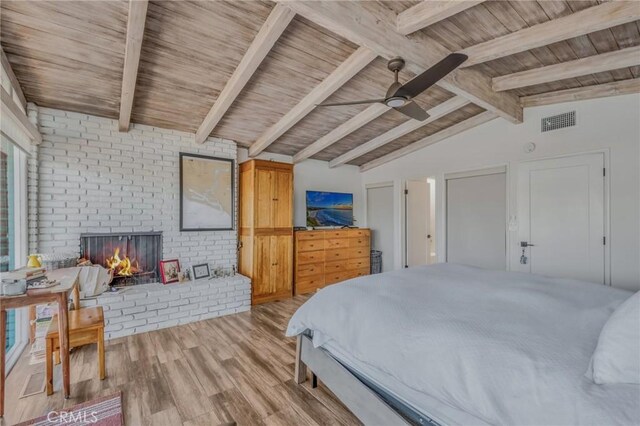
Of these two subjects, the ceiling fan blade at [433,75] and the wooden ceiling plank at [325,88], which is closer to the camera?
the ceiling fan blade at [433,75]

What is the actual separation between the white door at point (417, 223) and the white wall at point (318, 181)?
1094 mm

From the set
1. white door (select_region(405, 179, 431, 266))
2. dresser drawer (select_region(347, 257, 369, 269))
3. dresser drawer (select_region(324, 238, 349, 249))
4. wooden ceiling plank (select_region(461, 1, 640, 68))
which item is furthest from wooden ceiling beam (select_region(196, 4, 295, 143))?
white door (select_region(405, 179, 431, 266))

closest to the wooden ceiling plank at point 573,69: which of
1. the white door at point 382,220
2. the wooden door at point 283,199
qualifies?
the white door at point 382,220

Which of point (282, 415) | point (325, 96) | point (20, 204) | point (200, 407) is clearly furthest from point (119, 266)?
point (325, 96)

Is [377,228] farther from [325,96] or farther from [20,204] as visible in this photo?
[20,204]

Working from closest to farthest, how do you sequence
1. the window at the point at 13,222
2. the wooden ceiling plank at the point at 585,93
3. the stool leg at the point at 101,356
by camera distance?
the stool leg at the point at 101,356 < the window at the point at 13,222 < the wooden ceiling plank at the point at 585,93

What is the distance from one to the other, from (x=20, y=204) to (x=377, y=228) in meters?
5.36

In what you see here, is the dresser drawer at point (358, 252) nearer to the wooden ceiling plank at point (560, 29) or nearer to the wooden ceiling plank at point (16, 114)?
the wooden ceiling plank at point (560, 29)

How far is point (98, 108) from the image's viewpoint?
11.1 feet

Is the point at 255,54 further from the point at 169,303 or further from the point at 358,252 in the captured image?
the point at 358,252

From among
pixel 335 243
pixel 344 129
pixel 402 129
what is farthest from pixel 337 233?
pixel 402 129

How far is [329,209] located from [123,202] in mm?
3386

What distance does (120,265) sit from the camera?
366 cm

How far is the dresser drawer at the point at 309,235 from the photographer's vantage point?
489cm
